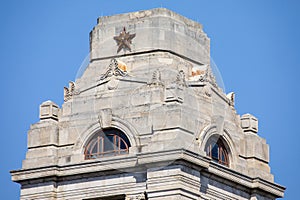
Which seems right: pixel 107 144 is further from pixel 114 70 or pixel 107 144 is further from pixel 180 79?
pixel 180 79

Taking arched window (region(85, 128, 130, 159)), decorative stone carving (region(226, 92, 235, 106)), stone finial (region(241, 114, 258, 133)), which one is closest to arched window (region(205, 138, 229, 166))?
stone finial (region(241, 114, 258, 133))

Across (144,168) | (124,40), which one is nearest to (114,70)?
(124,40)

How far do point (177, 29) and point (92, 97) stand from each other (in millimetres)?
7072

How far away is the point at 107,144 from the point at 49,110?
451cm

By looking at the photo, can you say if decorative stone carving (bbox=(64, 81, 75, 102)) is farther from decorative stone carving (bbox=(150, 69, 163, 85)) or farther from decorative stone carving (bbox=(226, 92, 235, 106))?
decorative stone carving (bbox=(226, 92, 235, 106))

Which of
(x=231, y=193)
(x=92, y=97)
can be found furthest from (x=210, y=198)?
(x=92, y=97)

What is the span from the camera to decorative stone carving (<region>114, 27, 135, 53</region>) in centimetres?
11056

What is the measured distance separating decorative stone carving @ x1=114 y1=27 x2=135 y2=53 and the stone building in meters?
0.06

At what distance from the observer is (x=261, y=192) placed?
11075 cm

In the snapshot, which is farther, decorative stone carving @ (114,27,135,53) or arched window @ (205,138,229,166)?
decorative stone carving @ (114,27,135,53)

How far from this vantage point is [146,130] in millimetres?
106188

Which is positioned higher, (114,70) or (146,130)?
(114,70)

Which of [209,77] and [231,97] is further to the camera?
[231,97]

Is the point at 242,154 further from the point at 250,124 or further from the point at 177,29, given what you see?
the point at 177,29
